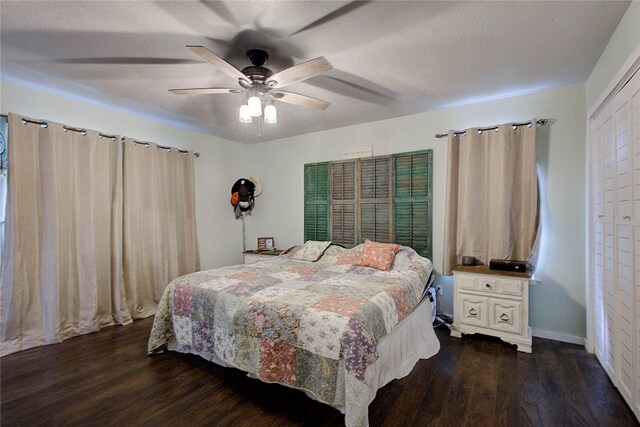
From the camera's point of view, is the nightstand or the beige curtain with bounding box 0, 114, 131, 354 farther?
the nightstand

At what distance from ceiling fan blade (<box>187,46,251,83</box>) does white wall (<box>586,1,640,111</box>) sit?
2.32m

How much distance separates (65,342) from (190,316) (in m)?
1.55

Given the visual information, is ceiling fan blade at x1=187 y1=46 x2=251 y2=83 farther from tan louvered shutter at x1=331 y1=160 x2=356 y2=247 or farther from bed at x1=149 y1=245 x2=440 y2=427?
tan louvered shutter at x1=331 y1=160 x2=356 y2=247

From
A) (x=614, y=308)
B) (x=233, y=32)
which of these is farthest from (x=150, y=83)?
(x=614, y=308)

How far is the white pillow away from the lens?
3696mm

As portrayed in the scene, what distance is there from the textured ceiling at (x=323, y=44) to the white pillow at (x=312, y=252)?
1783 millimetres

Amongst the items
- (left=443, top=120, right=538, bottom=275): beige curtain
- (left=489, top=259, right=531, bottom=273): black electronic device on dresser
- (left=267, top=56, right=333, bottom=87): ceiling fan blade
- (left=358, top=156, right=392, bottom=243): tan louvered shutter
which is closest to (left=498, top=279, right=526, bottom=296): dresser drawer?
(left=489, top=259, right=531, bottom=273): black electronic device on dresser

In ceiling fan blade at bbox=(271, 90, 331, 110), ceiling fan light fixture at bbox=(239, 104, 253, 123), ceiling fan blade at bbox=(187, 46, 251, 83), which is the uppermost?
ceiling fan blade at bbox=(187, 46, 251, 83)

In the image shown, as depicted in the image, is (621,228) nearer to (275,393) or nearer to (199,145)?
(275,393)

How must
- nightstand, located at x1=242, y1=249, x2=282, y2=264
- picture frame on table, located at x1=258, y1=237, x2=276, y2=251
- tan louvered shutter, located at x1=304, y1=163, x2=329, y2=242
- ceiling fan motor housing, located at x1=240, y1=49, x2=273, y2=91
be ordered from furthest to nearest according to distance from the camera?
picture frame on table, located at x1=258, y1=237, x2=276, y2=251 → nightstand, located at x1=242, y1=249, x2=282, y2=264 → tan louvered shutter, located at x1=304, y1=163, x2=329, y2=242 → ceiling fan motor housing, located at x1=240, y1=49, x2=273, y2=91

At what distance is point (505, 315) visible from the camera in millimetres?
2742

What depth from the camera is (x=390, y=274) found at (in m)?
2.87

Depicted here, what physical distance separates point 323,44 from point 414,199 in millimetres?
2147

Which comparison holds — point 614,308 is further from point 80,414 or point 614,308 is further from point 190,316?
point 80,414
